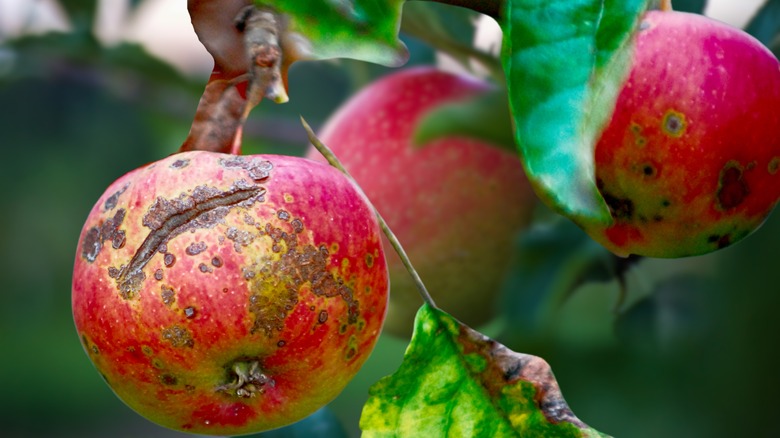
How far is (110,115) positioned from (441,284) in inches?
78.4


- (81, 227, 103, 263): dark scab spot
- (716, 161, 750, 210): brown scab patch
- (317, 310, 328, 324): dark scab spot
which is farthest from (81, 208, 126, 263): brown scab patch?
(716, 161, 750, 210): brown scab patch

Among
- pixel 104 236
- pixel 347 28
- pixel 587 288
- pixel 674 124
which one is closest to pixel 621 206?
pixel 674 124

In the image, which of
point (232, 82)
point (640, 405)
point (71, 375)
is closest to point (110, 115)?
point (640, 405)

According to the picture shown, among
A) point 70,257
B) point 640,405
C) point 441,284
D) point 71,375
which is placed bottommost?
point 71,375

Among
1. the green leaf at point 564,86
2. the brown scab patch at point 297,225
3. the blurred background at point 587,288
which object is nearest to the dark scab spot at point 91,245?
the brown scab patch at point 297,225

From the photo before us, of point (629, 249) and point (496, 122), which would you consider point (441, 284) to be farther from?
point (629, 249)

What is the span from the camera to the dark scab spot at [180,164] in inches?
20.9

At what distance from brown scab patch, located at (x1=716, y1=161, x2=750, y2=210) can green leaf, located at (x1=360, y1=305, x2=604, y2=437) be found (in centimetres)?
15

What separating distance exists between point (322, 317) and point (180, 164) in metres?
0.12

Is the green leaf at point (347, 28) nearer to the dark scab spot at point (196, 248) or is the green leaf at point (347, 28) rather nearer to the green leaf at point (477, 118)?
the dark scab spot at point (196, 248)

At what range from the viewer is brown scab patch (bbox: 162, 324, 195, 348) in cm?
49

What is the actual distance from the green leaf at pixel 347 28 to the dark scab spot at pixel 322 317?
153 mm

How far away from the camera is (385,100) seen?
890 mm

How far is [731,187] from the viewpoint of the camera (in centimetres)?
57
